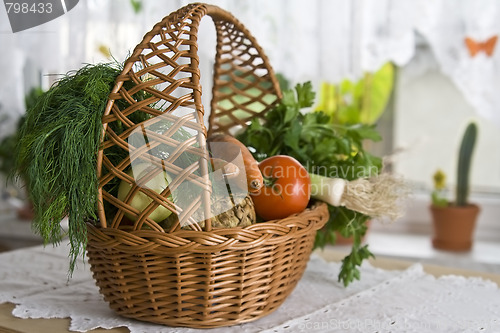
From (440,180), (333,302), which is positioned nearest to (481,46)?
(440,180)

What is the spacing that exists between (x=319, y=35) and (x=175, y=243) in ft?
3.62

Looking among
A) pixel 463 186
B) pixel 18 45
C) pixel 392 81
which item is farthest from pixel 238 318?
pixel 18 45

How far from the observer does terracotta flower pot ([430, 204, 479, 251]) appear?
163 cm

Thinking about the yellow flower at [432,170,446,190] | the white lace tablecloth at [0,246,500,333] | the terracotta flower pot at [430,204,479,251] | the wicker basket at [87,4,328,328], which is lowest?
the terracotta flower pot at [430,204,479,251]

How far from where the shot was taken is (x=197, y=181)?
2.19 ft

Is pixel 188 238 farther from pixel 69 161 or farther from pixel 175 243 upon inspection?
pixel 69 161

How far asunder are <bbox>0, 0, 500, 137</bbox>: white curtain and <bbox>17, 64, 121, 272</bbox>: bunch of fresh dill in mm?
789

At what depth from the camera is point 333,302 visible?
881 mm

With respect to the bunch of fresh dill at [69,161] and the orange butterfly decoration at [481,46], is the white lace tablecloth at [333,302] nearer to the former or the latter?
the bunch of fresh dill at [69,161]

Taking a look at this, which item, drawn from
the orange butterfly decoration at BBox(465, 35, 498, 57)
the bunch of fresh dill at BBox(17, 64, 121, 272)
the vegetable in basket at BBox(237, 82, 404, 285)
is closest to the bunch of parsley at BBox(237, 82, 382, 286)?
the vegetable in basket at BBox(237, 82, 404, 285)

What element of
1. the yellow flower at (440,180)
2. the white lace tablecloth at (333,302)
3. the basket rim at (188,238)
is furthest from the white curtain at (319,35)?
the basket rim at (188,238)

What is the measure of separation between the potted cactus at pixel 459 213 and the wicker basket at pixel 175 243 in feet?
3.12

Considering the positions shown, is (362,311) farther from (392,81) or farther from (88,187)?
(392,81)

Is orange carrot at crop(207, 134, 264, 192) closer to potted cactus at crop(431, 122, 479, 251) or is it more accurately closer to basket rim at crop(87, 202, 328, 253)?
basket rim at crop(87, 202, 328, 253)
